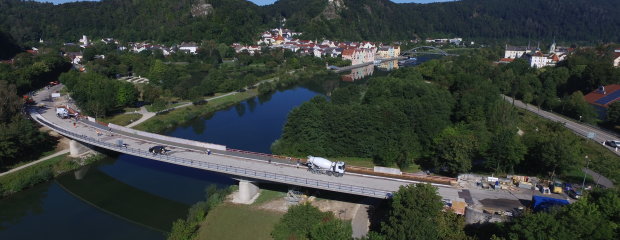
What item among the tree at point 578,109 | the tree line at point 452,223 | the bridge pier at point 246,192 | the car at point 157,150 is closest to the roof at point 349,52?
A: the tree at point 578,109

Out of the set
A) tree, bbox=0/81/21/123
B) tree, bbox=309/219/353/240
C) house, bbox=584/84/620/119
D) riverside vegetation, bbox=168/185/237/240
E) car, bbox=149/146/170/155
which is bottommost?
riverside vegetation, bbox=168/185/237/240

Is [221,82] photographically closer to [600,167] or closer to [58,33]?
[600,167]

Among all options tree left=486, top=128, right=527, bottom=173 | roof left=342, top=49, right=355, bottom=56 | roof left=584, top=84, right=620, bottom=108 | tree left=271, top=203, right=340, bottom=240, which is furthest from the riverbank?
roof left=342, top=49, right=355, bottom=56

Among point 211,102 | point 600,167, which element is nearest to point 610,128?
point 600,167

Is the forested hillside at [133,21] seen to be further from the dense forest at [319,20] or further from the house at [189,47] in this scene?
the house at [189,47]

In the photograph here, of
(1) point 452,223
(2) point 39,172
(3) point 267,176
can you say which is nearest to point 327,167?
(3) point 267,176

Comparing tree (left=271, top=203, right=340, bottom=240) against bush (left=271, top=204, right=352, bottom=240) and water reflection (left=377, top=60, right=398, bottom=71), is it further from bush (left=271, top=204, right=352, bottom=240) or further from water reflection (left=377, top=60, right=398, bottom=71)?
water reflection (left=377, top=60, right=398, bottom=71)
